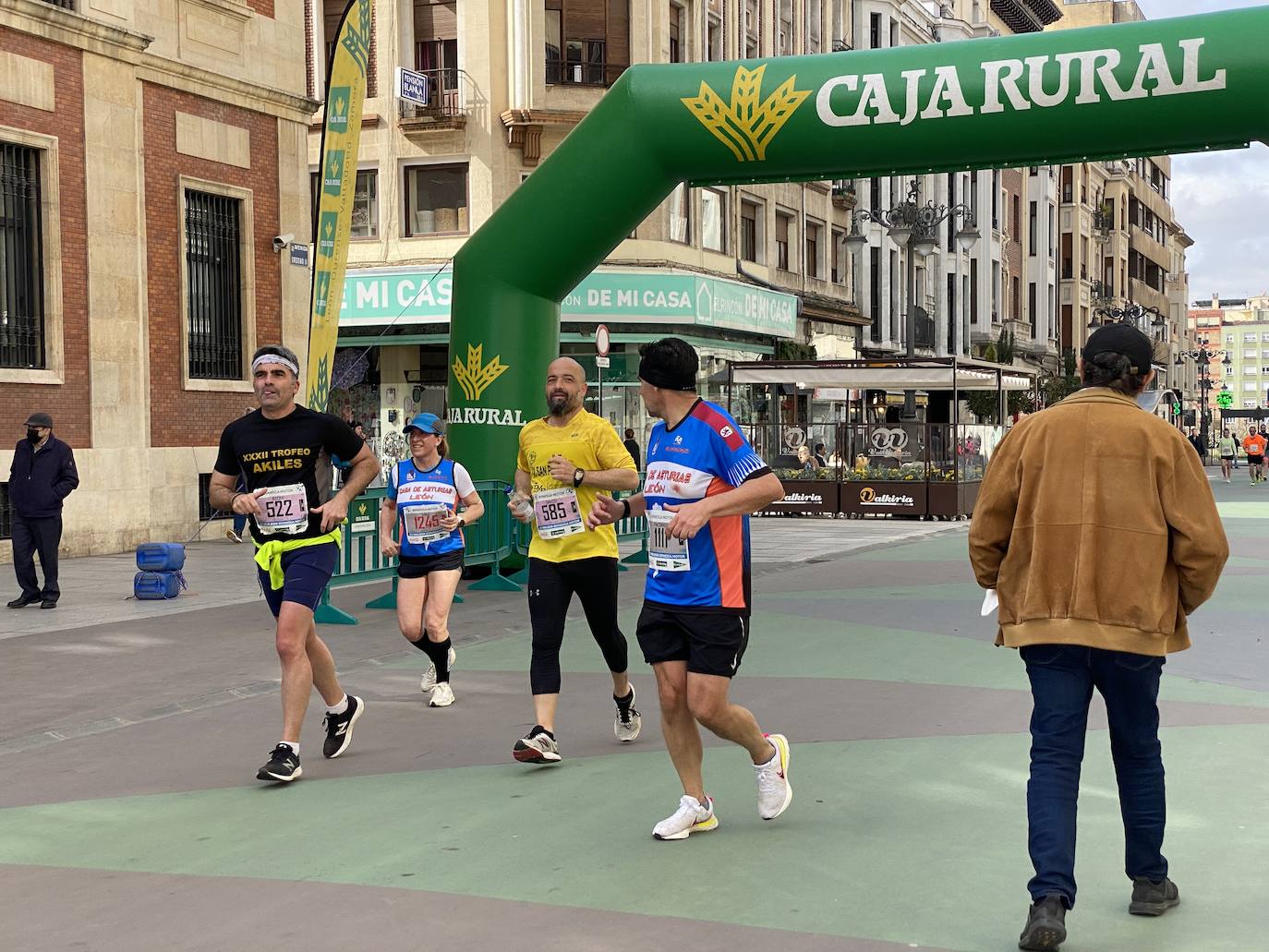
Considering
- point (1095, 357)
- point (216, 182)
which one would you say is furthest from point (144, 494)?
point (1095, 357)

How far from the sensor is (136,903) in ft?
16.6

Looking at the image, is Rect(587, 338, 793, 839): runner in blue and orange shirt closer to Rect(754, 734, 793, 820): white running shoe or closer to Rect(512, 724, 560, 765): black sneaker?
Rect(754, 734, 793, 820): white running shoe

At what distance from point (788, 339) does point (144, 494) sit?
23248 millimetres

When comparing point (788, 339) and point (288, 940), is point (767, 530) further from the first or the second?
point (288, 940)

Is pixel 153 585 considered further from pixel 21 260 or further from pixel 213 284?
pixel 213 284

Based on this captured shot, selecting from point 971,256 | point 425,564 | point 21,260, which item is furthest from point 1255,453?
point 425,564

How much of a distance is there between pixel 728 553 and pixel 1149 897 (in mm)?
1876

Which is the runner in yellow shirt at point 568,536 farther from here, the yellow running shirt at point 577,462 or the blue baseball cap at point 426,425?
the blue baseball cap at point 426,425

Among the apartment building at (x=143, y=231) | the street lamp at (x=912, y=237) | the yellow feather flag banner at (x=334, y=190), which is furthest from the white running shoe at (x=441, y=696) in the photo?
the street lamp at (x=912, y=237)

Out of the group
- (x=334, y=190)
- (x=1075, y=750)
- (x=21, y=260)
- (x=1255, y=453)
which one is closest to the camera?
(x=1075, y=750)

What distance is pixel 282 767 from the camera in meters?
6.77

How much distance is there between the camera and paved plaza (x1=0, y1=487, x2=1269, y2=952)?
4.72m

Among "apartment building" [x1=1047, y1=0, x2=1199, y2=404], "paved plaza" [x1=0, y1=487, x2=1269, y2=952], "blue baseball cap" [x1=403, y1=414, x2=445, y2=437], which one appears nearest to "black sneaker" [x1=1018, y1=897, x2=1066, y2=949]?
"paved plaza" [x1=0, y1=487, x2=1269, y2=952]

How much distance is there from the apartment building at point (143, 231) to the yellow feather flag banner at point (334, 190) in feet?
18.7
